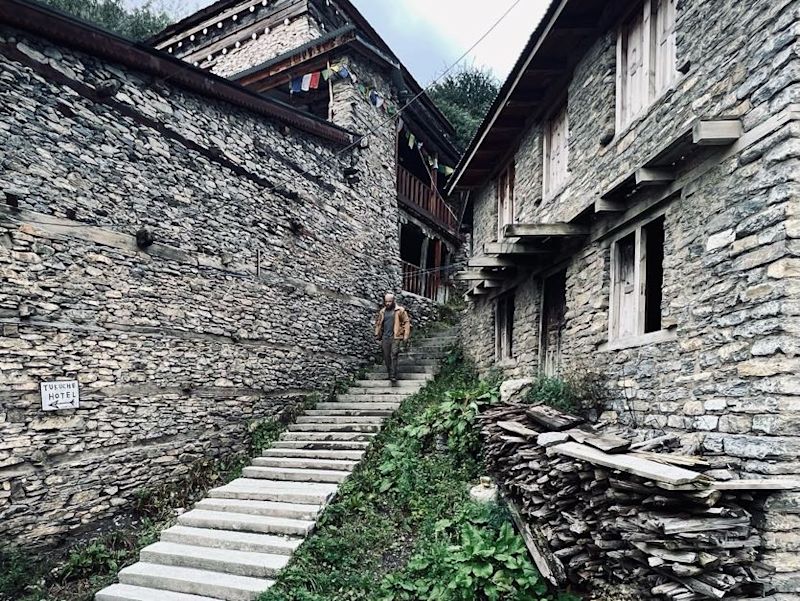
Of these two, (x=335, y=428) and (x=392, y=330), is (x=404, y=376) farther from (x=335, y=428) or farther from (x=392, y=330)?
(x=335, y=428)

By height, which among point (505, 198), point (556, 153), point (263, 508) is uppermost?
point (556, 153)

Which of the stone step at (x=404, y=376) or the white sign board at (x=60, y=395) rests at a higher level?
the white sign board at (x=60, y=395)

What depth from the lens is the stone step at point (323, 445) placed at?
825cm

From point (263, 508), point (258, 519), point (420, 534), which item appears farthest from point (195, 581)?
point (420, 534)

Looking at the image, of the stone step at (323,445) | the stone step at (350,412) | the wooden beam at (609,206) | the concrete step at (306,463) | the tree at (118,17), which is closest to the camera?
the wooden beam at (609,206)

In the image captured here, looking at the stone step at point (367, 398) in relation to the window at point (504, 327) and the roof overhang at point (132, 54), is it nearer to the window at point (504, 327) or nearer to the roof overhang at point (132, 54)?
the window at point (504, 327)

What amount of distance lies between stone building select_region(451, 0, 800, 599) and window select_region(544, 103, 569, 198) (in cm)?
4

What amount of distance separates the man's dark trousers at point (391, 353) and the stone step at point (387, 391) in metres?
0.32

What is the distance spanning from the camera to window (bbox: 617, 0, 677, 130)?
5.37 meters

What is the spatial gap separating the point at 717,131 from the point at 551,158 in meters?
4.50

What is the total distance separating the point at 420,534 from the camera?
6016mm

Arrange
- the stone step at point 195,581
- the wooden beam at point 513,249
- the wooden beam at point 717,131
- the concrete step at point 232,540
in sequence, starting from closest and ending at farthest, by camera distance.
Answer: the wooden beam at point 717,131
the stone step at point 195,581
the concrete step at point 232,540
the wooden beam at point 513,249

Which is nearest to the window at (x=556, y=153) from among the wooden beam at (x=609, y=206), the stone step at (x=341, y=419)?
the wooden beam at (x=609, y=206)

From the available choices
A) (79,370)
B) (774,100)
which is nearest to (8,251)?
(79,370)
